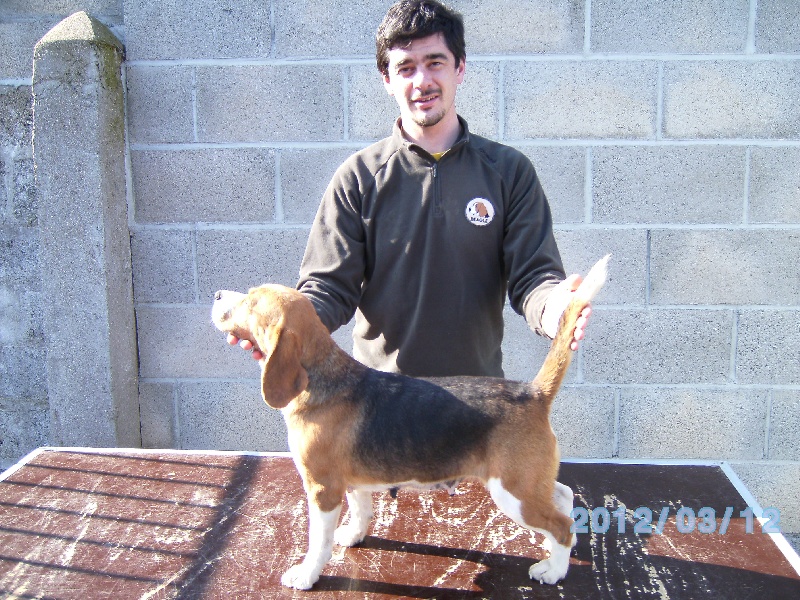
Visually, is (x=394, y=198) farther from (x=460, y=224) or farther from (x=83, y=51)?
(x=83, y=51)

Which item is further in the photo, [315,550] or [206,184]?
[206,184]

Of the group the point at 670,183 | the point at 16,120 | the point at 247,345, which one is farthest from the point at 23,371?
the point at 670,183

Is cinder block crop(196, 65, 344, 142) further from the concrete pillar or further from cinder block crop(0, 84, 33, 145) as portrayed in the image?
cinder block crop(0, 84, 33, 145)

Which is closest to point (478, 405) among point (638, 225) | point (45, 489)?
point (45, 489)

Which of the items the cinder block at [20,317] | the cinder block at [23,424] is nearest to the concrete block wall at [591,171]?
the cinder block at [20,317]

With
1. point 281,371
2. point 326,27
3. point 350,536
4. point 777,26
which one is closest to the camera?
point 281,371

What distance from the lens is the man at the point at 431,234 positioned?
3.07m

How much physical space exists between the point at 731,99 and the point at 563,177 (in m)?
1.18

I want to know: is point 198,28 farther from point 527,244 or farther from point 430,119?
point 527,244

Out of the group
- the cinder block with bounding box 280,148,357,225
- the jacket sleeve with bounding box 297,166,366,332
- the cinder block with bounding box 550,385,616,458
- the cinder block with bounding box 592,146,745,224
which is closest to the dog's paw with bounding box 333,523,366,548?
the jacket sleeve with bounding box 297,166,366,332

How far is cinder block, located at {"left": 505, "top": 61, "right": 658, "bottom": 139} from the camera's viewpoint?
172 inches

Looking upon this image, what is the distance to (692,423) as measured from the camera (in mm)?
4684

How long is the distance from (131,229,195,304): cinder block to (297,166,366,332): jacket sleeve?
179 cm

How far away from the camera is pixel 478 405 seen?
7.72 feet
